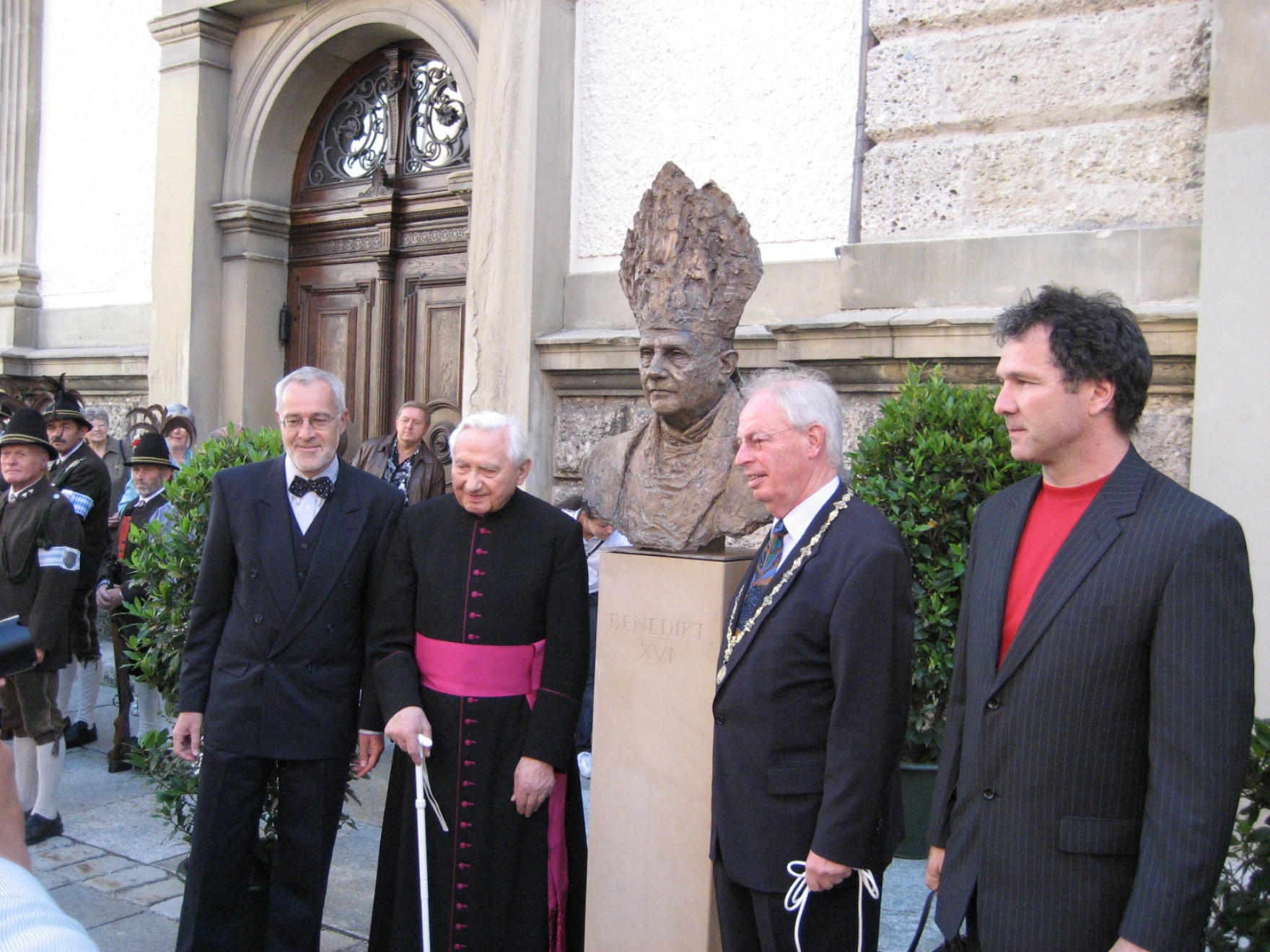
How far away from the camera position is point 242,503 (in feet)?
11.2

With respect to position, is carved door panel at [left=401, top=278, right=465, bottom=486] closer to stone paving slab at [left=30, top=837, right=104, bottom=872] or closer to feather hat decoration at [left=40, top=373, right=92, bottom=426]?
feather hat decoration at [left=40, top=373, right=92, bottom=426]

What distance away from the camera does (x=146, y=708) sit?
19.0ft

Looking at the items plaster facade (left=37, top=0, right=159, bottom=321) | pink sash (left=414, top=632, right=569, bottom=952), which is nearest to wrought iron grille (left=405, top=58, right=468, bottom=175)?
plaster facade (left=37, top=0, right=159, bottom=321)

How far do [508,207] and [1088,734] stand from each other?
16.7ft

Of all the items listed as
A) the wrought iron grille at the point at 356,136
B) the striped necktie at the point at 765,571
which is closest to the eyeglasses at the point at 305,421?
the striped necktie at the point at 765,571

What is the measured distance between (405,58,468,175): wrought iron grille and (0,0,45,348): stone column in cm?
386

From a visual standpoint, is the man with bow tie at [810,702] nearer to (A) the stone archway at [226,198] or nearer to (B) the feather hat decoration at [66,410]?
(B) the feather hat decoration at [66,410]

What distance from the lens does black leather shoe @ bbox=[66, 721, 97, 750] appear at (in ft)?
20.5

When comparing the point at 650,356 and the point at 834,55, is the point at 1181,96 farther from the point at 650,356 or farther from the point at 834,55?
the point at 650,356

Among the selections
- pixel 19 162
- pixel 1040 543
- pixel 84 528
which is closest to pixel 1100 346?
pixel 1040 543

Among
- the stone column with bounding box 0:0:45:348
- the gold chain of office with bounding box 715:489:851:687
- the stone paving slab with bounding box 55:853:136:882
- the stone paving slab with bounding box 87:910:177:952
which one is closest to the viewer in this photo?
the gold chain of office with bounding box 715:489:851:687

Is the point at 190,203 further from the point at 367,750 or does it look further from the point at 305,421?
the point at 367,750

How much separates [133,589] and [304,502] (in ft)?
8.27

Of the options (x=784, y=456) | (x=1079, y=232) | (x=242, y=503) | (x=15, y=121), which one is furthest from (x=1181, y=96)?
(x=15, y=121)
